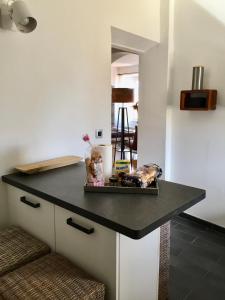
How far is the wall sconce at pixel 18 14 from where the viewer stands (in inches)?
58.5

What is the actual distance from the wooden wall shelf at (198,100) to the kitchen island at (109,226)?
125 centimetres

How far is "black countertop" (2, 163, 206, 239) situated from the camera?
1.05 metres

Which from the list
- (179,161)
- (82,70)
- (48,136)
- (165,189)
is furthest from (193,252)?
(82,70)

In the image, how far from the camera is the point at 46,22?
1.83m

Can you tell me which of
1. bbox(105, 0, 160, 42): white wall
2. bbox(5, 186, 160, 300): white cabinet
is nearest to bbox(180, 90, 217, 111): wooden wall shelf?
bbox(105, 0, 160, 42): white wall

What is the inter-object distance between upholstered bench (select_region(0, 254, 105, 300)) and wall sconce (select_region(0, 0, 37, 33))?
1342mm

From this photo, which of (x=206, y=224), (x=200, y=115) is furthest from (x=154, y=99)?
(x=206, y=224)

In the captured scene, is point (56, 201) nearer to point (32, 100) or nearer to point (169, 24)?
point (32, 100)

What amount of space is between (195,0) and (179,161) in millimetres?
1623

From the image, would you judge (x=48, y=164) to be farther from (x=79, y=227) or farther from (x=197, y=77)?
(x=197, y=77)

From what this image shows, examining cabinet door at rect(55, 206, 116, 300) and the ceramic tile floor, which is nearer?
cabinet door at rect(55, 206, 116, 300)

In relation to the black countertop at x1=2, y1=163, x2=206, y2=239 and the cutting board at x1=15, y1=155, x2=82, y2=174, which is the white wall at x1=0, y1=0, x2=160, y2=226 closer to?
the cutting board at x1=15, y1=155, x2=82, y2=174

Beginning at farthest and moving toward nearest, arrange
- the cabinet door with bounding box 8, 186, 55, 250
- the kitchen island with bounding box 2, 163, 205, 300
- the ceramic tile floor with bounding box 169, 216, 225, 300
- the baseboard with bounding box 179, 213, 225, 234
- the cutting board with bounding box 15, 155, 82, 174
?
the baseboard with bounding box 179, 213, 225, 234 → the ceramic tile floor with bounding box 169, 216, 225, 300 → the cutting board with bounding box 15, 155, 82, 174 → the cabinet door with bounding box 8, 186, 55, 250 → the kitchen island with bounding box 2, 163, 205, 300

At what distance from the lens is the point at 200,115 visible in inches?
104
